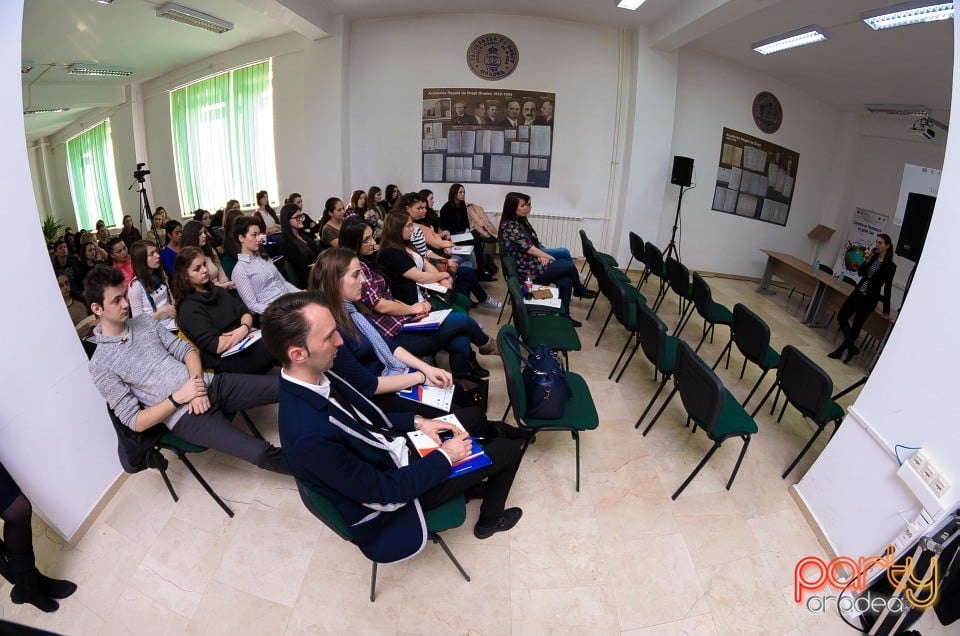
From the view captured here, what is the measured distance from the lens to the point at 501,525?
232 cm

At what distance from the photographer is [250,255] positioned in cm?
323

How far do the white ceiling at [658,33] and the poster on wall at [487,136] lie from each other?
3.54 ft

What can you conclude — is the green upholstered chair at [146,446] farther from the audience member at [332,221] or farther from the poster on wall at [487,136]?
the poster on wall at [487,136]

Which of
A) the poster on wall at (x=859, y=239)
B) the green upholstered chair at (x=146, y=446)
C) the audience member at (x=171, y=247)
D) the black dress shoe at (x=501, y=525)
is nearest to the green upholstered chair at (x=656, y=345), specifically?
the black dress shoe at (x=501, y=525)

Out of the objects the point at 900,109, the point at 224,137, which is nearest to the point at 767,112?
the point at 900,109

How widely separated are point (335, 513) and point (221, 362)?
151 centimetres

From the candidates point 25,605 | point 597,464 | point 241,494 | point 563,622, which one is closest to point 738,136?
point 597,464

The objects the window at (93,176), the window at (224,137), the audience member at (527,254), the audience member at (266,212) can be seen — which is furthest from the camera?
the window at (93,176)

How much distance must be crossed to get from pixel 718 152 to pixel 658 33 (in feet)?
6.59

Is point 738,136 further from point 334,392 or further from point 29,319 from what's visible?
point 29,319

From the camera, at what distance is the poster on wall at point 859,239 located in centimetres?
706

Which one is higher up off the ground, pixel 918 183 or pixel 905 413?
pixel 918 183

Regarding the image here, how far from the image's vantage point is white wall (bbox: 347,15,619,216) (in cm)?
635

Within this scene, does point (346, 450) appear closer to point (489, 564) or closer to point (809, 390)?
point (489, 564)
